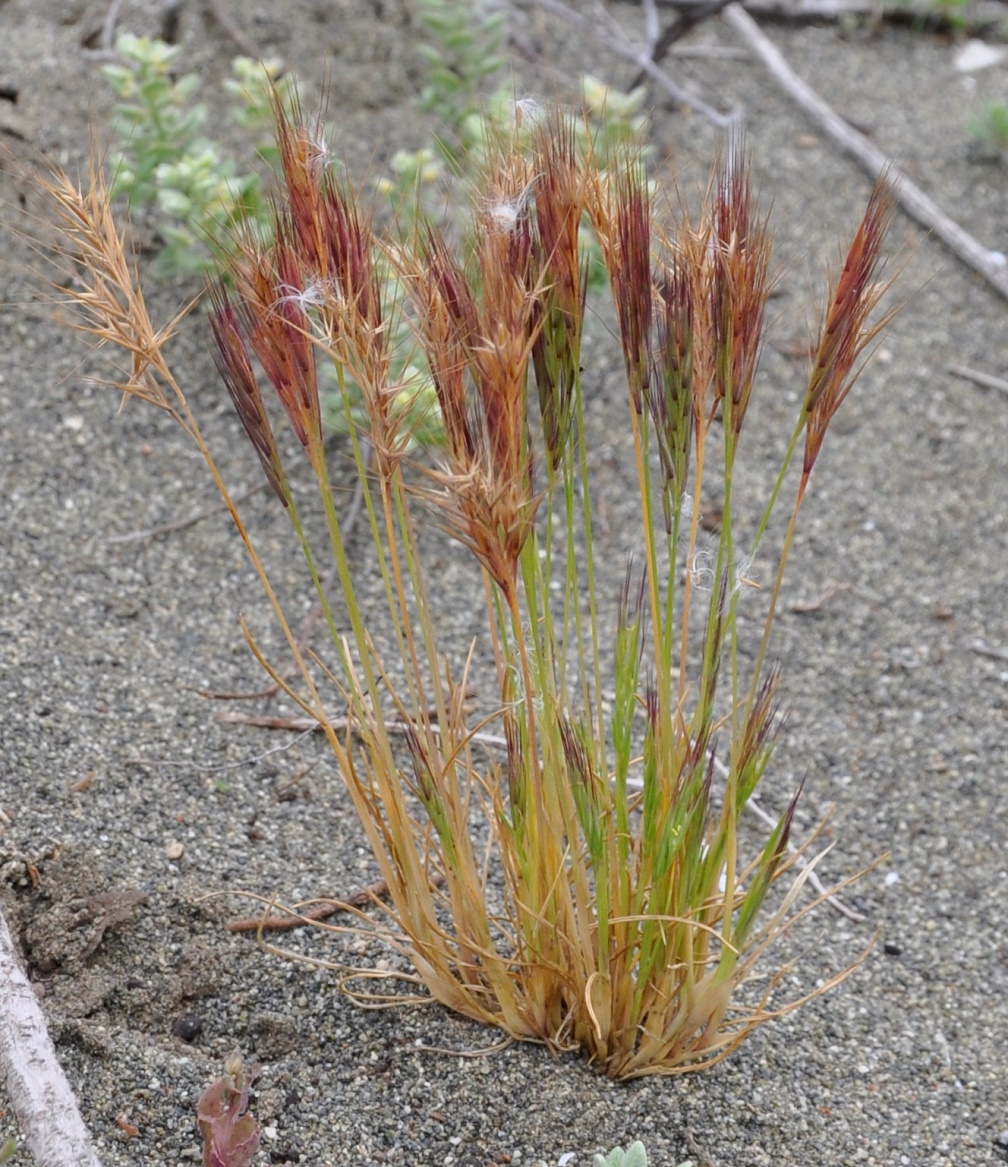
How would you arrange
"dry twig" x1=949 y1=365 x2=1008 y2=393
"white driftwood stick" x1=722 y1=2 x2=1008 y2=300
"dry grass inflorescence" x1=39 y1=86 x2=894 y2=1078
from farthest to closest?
"white driftwood stick" x1=722 y1=2 x2=1008 y2=300 → "dry twig" x1=949 y1=365 x2=1008 y2=393 → "dry grass inflorescence" x1=39 y1=86 x2=894 y2=1078

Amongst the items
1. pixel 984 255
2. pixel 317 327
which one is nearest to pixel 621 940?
pixel 317 327

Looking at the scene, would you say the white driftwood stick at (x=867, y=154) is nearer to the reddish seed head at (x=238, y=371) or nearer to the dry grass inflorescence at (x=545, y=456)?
the dry grass inflorescence at (x=545, y=456)

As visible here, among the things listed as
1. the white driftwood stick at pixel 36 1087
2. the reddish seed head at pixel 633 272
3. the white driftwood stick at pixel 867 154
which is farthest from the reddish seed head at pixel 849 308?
the white driftwood stick at pixel 867 154

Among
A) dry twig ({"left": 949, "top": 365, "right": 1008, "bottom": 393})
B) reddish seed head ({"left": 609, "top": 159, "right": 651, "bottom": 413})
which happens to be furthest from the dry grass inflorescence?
dry twig ({"left": 949, "top": 365, "right": 1008, "bottom": 393})

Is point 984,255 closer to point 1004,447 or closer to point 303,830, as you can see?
point 1004,447

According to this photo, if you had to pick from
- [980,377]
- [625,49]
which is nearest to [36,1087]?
[980,377]

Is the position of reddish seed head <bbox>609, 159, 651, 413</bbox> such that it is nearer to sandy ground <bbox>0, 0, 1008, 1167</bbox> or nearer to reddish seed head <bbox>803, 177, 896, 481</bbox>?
reddish seed head <bbox>803, 177, 896, 481</bbox>
